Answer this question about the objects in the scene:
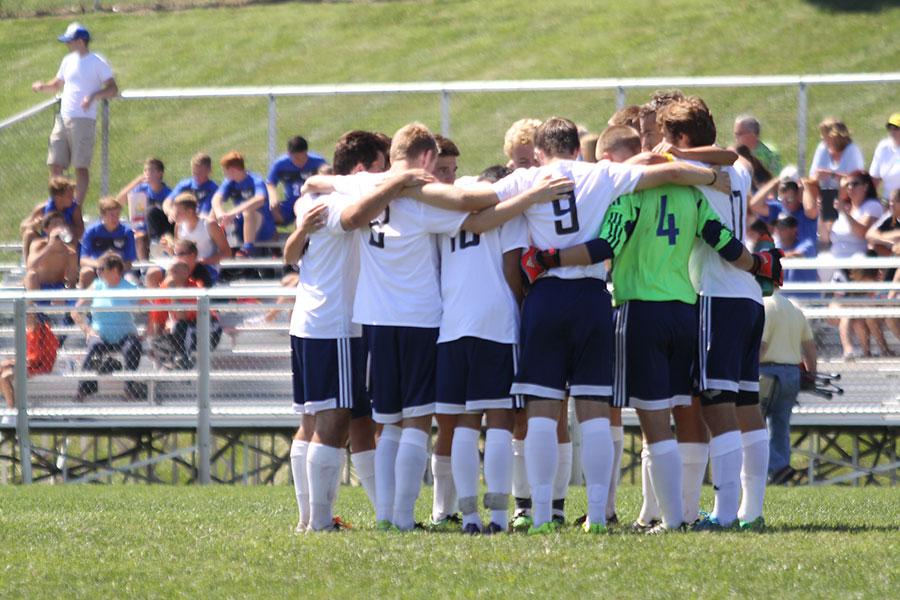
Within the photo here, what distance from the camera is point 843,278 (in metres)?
14.4

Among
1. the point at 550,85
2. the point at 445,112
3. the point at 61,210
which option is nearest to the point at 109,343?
the point at 61,210

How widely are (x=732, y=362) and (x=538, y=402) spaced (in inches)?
39.8

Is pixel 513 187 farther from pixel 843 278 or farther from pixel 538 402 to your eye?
pixel 843 278

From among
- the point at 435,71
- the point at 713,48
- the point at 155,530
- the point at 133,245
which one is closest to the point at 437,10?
the point at 435,71

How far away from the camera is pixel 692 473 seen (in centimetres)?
842

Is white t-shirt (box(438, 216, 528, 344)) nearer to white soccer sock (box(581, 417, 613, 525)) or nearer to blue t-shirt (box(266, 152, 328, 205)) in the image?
white soccer sock (box(581, 417, 613, 525))

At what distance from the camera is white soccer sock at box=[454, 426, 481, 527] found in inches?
319

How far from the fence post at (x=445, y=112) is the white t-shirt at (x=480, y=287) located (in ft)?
29.7

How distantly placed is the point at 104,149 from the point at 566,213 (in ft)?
37.8

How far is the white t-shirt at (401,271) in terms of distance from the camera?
822 cm

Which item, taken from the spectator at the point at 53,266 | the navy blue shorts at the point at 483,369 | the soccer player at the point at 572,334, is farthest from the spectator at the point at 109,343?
the soccer player at the point at 572,334

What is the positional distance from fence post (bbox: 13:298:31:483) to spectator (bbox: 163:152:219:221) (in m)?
3.75

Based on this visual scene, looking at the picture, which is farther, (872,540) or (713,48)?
(713,48)

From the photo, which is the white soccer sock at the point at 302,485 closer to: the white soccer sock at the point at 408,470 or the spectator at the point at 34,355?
the white soccer sock at the point at 408,470
